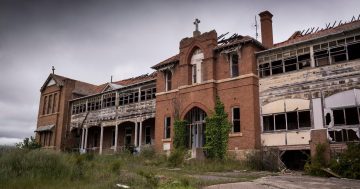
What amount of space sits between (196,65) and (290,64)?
724 centimetres

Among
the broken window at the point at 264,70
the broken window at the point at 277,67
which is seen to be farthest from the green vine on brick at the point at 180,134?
the broken window at the point at 277,67

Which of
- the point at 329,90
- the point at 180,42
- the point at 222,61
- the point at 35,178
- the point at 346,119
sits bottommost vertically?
the point at 35,178

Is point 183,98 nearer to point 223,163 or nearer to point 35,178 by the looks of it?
point 223,163

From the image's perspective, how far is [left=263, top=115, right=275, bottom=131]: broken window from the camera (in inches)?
893

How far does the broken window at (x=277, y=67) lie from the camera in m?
22.7

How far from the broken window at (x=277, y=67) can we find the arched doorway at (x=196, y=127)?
5.94 m

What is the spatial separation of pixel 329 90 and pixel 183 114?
10.5 meters

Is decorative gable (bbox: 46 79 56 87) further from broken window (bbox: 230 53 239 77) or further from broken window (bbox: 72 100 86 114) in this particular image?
broken window (bbox: 230 53 239 77)

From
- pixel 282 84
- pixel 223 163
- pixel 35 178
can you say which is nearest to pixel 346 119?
pixel 282 84

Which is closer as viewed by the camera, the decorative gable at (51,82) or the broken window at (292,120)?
the broken window at (292,120)

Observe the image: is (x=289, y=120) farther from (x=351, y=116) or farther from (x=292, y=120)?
(x=351, y=116)

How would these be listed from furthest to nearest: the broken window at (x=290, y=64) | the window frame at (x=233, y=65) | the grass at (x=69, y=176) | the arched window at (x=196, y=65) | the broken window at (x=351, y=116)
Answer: the arched window at (x=196, y=65) → the window frame at (x=233, y=65) → the broken window at (x=290, y=64) → the broken window at (x=351, y=116) → the grass at (x=69, y=176)

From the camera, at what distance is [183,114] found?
86.0ft

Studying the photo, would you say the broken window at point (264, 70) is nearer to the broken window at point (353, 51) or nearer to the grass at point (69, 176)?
the broken window at point (353, 51)
